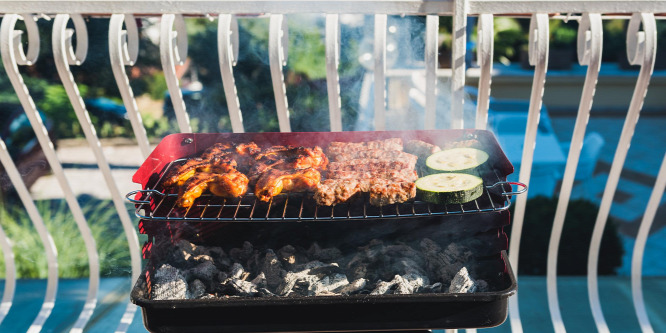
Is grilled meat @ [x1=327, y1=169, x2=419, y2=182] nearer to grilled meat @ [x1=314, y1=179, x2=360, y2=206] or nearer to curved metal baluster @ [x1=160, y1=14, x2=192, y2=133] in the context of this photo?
grilled meat @ [x1=314, y1=179, x2=360, y2=206]

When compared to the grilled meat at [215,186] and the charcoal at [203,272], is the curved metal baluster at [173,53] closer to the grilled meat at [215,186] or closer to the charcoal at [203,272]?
the grilled meat at [215,186]

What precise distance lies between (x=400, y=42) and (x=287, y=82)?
16.1 feet

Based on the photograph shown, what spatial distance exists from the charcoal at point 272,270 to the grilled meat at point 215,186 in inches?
12.0

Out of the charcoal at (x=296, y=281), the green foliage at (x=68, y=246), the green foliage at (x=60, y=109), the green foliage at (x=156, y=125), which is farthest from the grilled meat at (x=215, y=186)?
the green foliage at (x=156, y=125)

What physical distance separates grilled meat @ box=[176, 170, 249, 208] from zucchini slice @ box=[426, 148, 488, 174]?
0.71m

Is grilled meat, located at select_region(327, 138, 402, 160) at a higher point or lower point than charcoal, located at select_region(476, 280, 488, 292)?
higher

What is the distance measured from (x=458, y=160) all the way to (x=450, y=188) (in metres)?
0.26

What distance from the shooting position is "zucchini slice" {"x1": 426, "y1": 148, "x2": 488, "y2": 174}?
207 cm

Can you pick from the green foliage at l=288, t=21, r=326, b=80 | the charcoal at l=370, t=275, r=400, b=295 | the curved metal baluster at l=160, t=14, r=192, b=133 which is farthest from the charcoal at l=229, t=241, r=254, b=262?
the green foliage at l=288, t=21, r=326, b=80

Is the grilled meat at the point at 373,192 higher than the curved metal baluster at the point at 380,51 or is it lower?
lower

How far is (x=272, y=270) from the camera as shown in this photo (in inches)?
84.1

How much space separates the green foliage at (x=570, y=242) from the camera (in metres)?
4.54

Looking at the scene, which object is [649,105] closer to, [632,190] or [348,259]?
[632,190]

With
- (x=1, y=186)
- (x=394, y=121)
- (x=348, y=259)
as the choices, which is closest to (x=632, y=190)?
(x=394, y=121)
